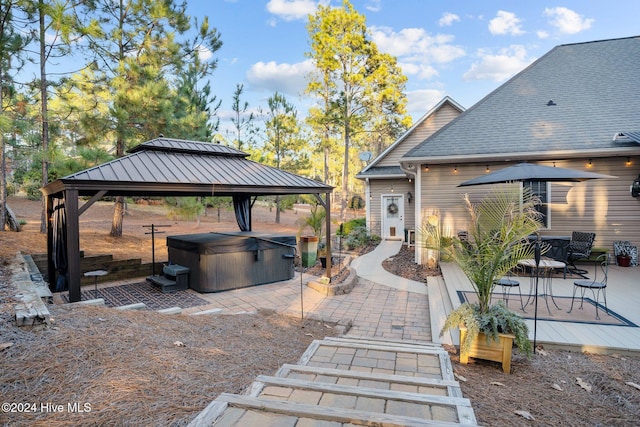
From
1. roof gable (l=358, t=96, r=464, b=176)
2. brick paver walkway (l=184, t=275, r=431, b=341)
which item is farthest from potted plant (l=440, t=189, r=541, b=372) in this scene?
roof gable (l=358, t=96, r=464, b=176)

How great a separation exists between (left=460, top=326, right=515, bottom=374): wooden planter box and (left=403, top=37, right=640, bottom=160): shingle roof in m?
5.86

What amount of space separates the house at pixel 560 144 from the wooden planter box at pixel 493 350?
18.5ft

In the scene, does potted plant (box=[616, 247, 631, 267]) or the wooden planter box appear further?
potted plant (box=[616, 247, 631, 267])

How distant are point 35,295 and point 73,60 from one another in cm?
904

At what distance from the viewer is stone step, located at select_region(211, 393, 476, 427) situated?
162cm

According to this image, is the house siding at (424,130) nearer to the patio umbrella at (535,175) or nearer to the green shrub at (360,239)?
the green shrub at (360,239)

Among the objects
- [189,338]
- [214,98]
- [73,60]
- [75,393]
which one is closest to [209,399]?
[75,393]

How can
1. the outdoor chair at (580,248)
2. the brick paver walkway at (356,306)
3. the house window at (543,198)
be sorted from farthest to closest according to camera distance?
1. the house window at (543,198)
2. the outdoor chair at (580,248)
3. the brick paver walkway at (356,306)

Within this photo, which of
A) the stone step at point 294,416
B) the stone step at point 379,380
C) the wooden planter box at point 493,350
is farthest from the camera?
the wooden planter box at point 493,350

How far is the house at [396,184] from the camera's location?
43.8ft

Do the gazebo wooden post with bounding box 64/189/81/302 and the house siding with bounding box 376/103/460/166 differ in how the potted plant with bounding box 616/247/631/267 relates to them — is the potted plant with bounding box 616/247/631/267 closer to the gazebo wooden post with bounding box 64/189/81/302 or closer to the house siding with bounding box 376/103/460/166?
the house siding with bounding box 376/103/460/166

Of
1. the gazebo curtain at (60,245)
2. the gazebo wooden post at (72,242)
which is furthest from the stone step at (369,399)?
the gazebo curtain at (60,245)

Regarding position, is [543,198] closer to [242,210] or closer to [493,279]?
[493,279]

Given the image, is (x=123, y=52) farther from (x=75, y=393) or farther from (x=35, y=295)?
(x=75, y=393)
